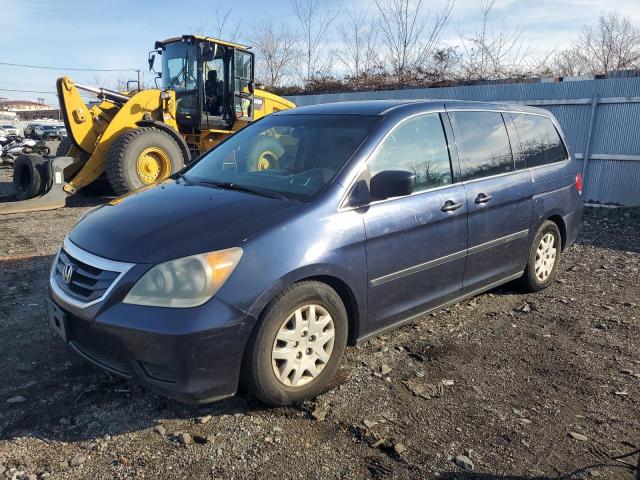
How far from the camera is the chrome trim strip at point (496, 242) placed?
4130mm

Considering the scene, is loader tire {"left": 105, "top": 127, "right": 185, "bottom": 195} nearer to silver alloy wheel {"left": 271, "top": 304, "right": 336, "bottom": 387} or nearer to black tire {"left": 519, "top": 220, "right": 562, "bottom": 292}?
black tire {"left": 519, "top": 220, "right": 562, "bottom": 292}

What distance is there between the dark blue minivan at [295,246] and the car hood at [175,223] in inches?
0.5

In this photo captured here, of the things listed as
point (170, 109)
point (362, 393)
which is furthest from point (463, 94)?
point (362, 393)

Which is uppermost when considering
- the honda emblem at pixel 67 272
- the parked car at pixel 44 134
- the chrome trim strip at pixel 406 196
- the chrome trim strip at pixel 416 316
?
the chrome trim strip at pixel 406 196

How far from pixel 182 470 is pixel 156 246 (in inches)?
44.9

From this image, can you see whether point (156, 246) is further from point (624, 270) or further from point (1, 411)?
point (624, 270)

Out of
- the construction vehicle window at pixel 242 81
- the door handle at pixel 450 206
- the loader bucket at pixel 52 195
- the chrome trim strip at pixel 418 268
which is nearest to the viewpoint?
the chrome trim strip at pixel 418 268

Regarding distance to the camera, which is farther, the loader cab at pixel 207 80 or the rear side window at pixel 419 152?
the loader cab at pixel 207 80

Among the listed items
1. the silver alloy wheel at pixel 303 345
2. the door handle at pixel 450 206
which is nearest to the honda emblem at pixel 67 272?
the silver alloy wheel at pixel 303 345

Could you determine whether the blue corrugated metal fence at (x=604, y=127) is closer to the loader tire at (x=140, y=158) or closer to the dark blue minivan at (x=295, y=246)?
the dark blue minivan at (x=295, y=246)

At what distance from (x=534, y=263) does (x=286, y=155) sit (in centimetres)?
272

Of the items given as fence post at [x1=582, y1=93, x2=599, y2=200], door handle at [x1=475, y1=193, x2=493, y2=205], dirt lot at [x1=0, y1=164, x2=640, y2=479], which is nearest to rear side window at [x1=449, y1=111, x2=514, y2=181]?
door handle at [x1=475, y1=193, x2=493, y2=205]

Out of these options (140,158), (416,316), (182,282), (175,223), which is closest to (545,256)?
(416,316)

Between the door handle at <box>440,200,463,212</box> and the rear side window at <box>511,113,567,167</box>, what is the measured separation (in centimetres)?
129
